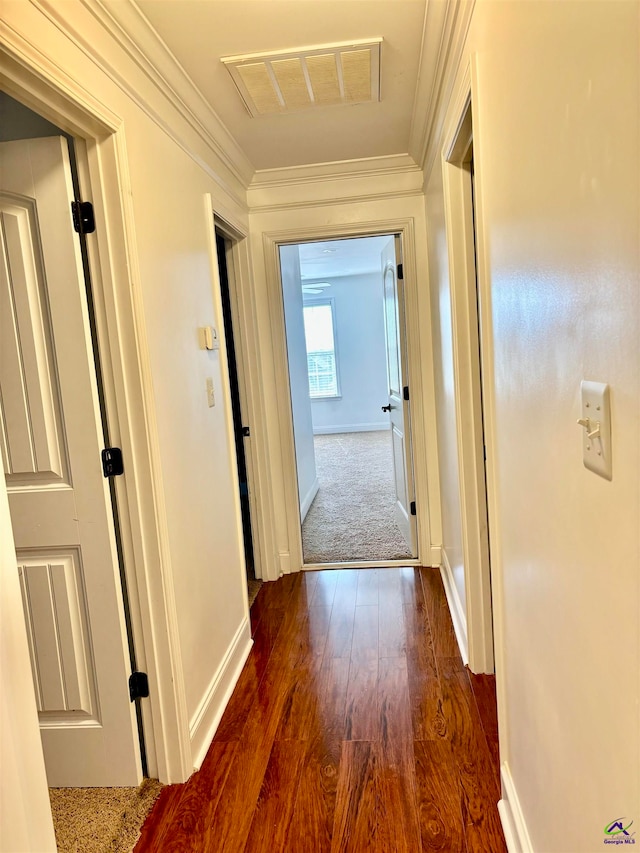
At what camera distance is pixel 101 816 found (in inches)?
66.4

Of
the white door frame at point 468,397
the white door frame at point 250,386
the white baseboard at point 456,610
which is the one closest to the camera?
the white door frame at point 468,397

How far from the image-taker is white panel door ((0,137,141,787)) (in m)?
1.59

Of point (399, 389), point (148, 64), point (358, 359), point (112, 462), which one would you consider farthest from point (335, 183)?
point (358, 359)

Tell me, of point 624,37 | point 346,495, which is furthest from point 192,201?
point 346,495

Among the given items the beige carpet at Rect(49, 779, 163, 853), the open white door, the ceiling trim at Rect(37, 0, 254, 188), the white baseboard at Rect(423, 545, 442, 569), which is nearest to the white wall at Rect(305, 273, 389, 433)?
the open white door

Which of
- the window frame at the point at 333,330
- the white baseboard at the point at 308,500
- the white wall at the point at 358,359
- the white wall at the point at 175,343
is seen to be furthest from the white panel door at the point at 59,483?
the white wall at the point at 358,359

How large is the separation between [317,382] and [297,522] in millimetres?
5693

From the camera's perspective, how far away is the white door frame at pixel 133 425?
1.59m

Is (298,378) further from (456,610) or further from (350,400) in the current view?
(350,400)

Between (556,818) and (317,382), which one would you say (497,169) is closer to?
(556,818)

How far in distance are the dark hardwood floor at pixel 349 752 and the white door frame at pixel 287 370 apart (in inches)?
27.2

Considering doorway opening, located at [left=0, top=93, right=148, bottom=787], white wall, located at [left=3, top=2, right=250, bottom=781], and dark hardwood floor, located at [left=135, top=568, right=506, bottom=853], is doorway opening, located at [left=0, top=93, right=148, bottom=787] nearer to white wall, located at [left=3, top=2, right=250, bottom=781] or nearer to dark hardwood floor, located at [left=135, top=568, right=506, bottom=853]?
white wall, located at [left=3, top=2, right=250, bottom=781]

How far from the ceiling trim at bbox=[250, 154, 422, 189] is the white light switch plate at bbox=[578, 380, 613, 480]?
2675 millimetres

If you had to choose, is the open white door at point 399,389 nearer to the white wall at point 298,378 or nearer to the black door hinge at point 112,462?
the white wall at point 298,378
